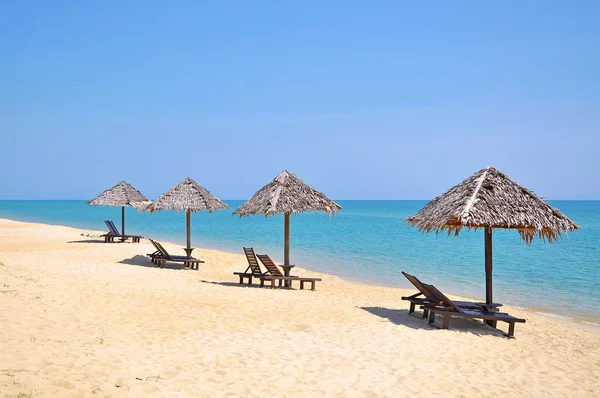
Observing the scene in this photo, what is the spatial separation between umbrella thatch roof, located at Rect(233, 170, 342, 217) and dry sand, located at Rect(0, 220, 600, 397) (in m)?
2.06

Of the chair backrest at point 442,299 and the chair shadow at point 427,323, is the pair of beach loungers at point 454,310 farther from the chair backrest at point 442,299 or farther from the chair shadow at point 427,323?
the chair shadow at point 427,323

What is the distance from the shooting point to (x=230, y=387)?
4.87 meters

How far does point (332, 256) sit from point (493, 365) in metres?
17.3

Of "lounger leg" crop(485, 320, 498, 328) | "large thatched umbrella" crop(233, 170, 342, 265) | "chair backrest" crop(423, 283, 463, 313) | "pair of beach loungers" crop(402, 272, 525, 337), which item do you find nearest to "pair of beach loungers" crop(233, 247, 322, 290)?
"large thatched umbrella" crop(233, 170, 342, 265)

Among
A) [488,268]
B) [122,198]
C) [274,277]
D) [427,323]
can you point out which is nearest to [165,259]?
[274,277]

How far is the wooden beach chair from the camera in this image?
25.6ft

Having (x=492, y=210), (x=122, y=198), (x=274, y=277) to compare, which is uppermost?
(x=122, y=198)

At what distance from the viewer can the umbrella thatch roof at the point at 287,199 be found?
11.5m

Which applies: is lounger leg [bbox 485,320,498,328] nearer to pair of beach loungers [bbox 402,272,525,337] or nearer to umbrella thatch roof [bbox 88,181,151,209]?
pair of beach loungers [bbox 402,272,525,337]

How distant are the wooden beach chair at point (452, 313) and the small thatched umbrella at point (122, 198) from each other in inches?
575

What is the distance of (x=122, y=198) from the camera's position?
2067 cm

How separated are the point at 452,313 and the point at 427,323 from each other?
2.07 feet

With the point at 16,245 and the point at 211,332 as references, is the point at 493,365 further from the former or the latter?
the point at 16,245

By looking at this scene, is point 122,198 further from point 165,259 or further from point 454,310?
point 454,310
